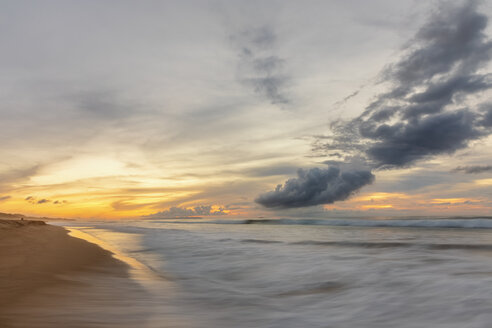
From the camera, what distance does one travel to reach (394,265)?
605 cm

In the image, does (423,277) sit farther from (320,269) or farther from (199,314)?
(199,314)

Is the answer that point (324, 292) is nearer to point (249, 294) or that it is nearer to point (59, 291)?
point (249, 294)

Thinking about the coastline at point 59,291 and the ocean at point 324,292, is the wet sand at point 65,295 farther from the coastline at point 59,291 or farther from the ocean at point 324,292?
the ocean at point 324,292

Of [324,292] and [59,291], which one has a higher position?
[59,291]

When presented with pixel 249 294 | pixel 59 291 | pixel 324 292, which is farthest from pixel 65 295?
pixel 324 292

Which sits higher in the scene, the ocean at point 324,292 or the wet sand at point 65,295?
the wet sand at point 65,295

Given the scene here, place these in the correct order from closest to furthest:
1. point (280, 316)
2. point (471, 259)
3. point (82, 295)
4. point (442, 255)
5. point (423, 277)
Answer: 1. point (280, 316)
2. point (82, 295)
3. point (423, 277)
4. point (471, 259)
5. point (442, 255)

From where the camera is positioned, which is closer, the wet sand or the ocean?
the wet sand

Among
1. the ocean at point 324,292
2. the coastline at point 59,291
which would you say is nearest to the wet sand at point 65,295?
the coastline at point 59,291

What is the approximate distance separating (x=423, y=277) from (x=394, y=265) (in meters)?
1.19

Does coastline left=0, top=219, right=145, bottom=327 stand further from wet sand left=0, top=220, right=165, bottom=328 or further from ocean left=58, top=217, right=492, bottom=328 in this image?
ocean left=58, top=217, right=492, bottom=328

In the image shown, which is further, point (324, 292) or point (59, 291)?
point (324, 292)

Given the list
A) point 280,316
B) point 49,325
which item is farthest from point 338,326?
point 49,325

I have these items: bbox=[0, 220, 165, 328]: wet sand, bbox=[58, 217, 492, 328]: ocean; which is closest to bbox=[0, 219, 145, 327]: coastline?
bbox=[0, 220, 165, 328]: wet sand
